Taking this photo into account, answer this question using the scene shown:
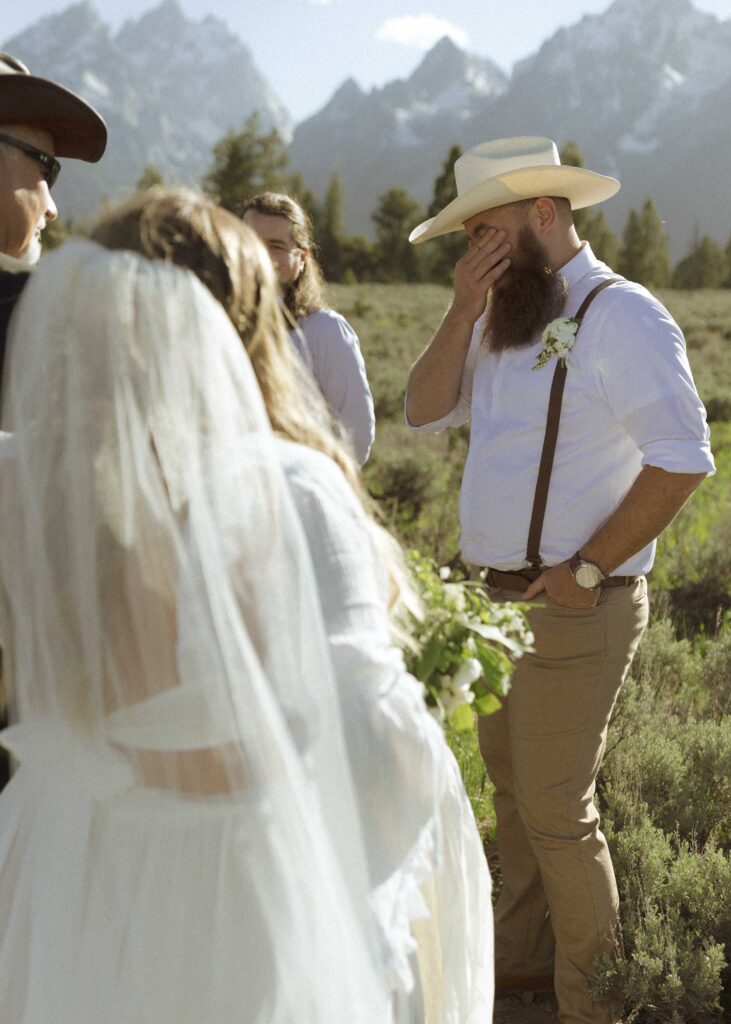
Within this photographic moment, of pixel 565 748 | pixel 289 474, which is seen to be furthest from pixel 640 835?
pixel 289 474

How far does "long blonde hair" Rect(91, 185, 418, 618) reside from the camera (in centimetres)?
152

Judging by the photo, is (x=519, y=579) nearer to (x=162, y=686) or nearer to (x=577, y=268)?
(x=577, y=268)

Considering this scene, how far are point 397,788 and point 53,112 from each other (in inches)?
80.8

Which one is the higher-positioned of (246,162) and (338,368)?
(246,162)

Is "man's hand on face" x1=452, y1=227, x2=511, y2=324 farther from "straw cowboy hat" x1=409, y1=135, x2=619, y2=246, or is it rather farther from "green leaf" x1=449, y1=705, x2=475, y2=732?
"green leaf" x1=449, y1=705, x2=475, y2=732

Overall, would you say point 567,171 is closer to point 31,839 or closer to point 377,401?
point 31,839

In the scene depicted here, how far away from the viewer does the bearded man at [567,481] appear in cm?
262

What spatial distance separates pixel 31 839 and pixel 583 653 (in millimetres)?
1688

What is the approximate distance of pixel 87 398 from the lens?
4.71ft

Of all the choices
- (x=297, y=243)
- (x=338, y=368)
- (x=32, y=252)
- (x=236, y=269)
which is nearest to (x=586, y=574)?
(x=236, y=269)

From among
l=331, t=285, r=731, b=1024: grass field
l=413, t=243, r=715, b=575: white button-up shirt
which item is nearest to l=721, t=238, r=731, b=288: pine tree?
l=331, t=285, r=731, b=1024: grass field

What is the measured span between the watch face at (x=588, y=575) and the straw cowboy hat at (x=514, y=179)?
113cm

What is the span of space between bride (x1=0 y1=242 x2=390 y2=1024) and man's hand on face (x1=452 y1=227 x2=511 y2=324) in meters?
1.74

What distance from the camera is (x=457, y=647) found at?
194cm
